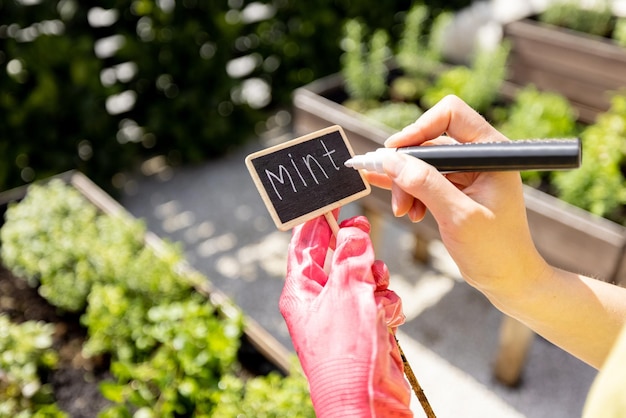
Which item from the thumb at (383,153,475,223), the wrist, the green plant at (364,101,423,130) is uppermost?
the thumb at (383,153,475,223)

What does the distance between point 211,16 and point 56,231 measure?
212 centimetres

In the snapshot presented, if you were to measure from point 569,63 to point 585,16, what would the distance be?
1.23ft

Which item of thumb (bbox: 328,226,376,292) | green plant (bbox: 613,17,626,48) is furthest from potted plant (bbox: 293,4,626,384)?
thumb (bbox: 328,226,376,292)

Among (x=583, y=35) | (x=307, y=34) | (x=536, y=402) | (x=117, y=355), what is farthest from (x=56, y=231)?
(x=583, y=35)

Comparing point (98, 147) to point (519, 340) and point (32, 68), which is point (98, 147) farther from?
point (519, 340)

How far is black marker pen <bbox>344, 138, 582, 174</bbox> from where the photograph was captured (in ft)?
2.98

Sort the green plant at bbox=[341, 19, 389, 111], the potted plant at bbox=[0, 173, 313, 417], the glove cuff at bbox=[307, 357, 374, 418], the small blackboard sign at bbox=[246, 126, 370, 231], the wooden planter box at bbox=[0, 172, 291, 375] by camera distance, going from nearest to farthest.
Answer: the glove cuff at bbox=[307, 357, 374, 418] → the small blackboard sign at bbox=[246, 126, 370, 231] → the potted plant at bbox=[0, 173, 313, 417] → the wooden planter box at bbox=[0, 172, 291, 375] → the green plant at bbox=[341, 19, 389, 111]

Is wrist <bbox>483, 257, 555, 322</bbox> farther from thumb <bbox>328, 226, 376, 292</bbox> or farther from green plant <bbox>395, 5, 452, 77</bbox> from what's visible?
green plant <bbox>395, 5, 452, 77</bbox>

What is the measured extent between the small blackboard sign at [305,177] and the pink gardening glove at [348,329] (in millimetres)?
79

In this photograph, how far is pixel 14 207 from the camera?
236 centimetres

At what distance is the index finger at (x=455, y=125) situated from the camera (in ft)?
3.79

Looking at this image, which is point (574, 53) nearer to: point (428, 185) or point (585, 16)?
point (585, 16)

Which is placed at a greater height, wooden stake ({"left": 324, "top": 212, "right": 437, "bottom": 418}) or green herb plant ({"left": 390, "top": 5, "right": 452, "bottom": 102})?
wooden stake ({"left": 324, "top": 212, "right": 437, "bottom": 418})

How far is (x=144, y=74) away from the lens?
3709 millimetres
